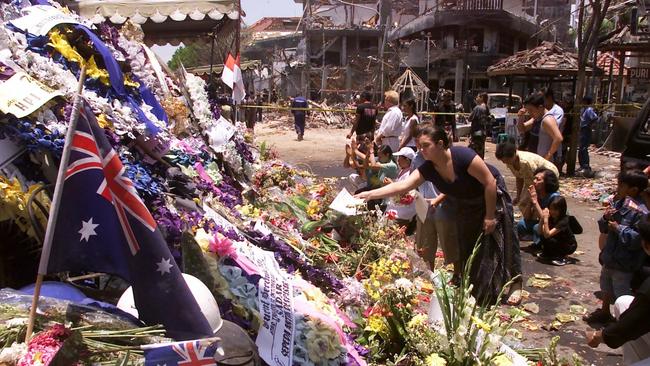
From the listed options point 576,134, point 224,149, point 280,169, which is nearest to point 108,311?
point 224,149

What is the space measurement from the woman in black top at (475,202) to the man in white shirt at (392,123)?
422cm

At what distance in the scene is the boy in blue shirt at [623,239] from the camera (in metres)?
4.54

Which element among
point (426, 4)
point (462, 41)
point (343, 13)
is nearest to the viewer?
point (462, 41)

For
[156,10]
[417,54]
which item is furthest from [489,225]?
[417,54]

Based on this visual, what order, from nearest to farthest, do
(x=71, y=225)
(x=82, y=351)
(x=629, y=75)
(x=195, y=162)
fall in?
(x=82, y=351)
(x=71, y=225)
(x=195, y=162)
(x=629, y=75)

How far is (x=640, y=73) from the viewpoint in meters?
25.0

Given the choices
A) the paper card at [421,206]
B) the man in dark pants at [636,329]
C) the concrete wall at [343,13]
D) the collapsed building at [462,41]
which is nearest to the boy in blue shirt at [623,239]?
the man in dark pants at [636,329]

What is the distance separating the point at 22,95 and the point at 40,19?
47.2 inches

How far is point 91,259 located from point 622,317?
269 cm

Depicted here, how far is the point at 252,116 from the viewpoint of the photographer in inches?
738

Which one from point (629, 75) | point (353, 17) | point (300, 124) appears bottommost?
point (300, 124)

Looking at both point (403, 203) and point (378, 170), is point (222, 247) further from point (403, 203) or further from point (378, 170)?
point (378, 170)

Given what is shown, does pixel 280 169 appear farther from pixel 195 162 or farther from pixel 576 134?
pixel 576 134

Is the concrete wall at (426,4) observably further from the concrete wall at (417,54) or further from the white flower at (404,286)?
the white flower at (404,286)
